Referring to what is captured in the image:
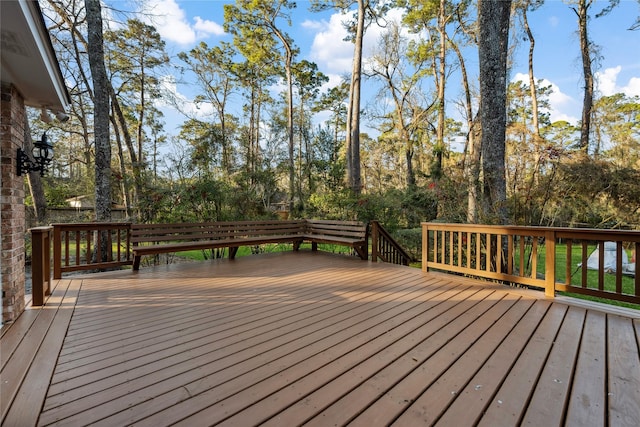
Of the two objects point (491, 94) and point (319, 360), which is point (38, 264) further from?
point (491, 94)

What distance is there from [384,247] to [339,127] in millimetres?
13961

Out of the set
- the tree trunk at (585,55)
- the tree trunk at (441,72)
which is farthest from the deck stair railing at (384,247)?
the tree trunk at (585,55)

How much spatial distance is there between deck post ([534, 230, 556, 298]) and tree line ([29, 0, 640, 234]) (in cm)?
139

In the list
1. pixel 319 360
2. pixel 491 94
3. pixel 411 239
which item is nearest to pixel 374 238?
pixel 411 239

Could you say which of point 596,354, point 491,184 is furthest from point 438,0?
point 596,354

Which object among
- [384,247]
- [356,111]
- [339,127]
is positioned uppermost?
[339,127]

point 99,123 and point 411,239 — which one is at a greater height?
point 99,123

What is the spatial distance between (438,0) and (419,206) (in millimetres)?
9289

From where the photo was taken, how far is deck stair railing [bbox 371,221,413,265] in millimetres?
5484

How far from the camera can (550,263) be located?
3.20 meters

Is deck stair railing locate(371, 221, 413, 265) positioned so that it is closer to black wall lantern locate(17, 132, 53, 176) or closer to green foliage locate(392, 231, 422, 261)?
green foliage locate(392, 231, 422, 261)

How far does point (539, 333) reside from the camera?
233 centimetres

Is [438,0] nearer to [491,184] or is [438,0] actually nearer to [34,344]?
[491,184]

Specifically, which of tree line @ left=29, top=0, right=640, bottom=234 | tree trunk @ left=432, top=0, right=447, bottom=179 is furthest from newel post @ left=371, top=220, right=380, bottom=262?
tree trunk @ left=432, top=0, right=447, bottom=179
